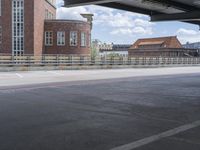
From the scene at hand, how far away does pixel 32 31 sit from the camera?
55156mm

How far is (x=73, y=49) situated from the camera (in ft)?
198

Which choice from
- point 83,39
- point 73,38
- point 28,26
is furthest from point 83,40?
point 28,26

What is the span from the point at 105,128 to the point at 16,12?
49277 mm

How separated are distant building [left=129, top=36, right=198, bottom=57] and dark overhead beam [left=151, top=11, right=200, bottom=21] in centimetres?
10321

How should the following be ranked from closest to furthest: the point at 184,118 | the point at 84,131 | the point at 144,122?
the point at 84,131 → the point at 144,122 → the point at 184,118

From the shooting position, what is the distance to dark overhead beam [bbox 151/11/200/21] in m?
23.6

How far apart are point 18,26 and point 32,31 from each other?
212 centimetres

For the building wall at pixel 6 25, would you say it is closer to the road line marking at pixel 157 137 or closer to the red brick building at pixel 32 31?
the red brick building at pixel 32 31

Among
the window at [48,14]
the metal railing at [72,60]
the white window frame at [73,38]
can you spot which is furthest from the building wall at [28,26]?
the metal railing at [72,60]

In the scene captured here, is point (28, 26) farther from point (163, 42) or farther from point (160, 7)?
point (163, 42)

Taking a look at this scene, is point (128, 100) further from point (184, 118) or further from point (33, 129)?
point (33, 129)

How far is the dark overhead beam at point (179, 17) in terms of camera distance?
23.6m

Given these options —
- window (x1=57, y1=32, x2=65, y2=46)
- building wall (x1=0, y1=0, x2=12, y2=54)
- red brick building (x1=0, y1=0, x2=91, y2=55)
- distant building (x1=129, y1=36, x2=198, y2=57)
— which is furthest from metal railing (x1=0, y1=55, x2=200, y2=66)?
A: distant building (x1=129, y1=36, x2=198, y2=57)

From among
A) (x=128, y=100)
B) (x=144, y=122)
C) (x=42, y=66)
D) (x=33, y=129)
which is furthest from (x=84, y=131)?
(x=42, y=66)
